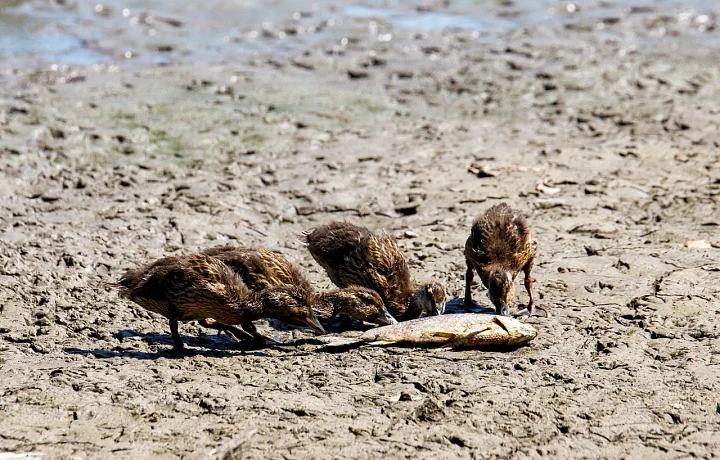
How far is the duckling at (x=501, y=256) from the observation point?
7129 mm

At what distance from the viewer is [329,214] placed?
925cm

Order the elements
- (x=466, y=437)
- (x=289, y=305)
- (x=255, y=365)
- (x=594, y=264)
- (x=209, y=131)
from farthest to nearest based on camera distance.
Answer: (x=209, y=131)
(x=594, y=264)
(x=289, y=305)
(x=255, y=365)
(x=466, y=437)

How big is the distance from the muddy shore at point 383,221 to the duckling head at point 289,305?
177mm

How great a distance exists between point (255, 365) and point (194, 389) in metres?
0.60

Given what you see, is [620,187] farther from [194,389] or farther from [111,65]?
[111,65]

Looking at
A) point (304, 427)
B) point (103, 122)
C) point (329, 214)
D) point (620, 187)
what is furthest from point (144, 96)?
point (304, 427)

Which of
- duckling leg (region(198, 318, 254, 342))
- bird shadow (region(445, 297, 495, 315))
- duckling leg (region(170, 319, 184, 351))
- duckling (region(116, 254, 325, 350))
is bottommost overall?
bird shadow (region(445, 297, 495, 315))

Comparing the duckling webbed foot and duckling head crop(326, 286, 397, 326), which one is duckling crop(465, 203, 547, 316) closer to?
the duckling webbed foot

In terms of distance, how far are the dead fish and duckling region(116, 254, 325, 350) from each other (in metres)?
0.45

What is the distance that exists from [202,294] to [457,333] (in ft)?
5.58

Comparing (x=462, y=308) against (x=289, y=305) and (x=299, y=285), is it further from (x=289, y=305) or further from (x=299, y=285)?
(x=289, y=305)

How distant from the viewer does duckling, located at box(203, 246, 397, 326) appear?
22.9ft

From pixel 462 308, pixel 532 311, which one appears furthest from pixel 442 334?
pixel 462 308

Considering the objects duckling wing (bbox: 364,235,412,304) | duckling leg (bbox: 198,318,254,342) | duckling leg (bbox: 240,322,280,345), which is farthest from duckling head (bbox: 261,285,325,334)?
duckling wing (bbox: 364,235,412,304)
